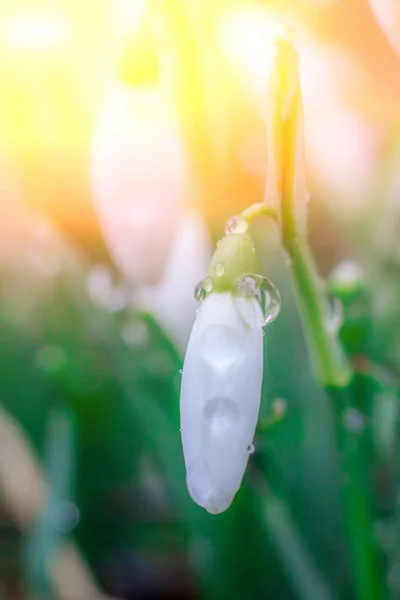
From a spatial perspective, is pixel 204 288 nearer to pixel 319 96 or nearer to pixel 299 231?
pixel 299 231

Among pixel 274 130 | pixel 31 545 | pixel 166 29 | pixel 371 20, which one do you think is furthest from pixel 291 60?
pixel 31 545

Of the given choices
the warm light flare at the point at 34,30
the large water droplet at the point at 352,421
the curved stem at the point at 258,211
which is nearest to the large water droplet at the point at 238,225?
the curved stem at the point at 258,211

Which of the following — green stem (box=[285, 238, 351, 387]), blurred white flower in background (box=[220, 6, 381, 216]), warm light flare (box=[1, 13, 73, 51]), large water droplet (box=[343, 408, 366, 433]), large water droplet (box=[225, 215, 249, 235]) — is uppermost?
warm light flare (box=[1, 13, 73, 51])

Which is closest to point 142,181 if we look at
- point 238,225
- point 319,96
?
point 238,225

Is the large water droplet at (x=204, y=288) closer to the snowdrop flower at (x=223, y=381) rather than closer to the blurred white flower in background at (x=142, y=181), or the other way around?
the snowdrop flower at (x=223, y=381)

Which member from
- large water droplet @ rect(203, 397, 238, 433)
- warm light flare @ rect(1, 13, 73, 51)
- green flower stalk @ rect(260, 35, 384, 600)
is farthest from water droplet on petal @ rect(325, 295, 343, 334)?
warm light flare @ rect(1, 13, 73, 51)

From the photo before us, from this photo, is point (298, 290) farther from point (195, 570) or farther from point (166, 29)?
point (195, 570)

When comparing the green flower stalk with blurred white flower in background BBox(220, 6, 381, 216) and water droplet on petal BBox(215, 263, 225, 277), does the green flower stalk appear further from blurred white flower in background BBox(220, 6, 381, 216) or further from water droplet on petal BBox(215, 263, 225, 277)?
blurred white flower in background BBox(220, 6, 381, 216)
